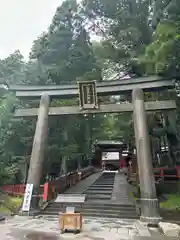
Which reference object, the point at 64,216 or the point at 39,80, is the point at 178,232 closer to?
the point at 64,216

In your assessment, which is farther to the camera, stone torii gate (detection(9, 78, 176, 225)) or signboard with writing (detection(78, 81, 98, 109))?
signboard with writing (detection(78, 81, 98, 109))

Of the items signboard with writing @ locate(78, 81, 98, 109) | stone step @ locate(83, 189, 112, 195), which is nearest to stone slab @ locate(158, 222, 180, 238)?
signboard with writing @ locate(78, 81, 98, 109)

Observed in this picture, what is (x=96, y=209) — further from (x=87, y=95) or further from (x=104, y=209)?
(x=87, y=95)

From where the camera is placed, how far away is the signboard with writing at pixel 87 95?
12.0 meters

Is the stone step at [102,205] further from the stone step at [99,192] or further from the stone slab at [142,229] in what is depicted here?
the stone step at [99,192]

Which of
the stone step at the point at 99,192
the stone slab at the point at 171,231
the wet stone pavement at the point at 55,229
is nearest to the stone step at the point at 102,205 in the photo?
the wet stone pavement at the point at 55,229

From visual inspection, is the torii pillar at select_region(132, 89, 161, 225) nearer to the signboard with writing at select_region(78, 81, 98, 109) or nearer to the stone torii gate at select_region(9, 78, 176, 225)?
the stone torii gate at select_region(9, 78, 176, 225)

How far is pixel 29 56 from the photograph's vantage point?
19906 mm

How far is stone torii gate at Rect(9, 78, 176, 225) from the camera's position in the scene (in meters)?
9.99

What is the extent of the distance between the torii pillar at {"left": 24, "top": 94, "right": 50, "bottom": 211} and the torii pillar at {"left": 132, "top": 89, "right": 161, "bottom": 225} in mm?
4594

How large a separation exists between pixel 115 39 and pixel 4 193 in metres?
12.2

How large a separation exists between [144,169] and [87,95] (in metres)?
4.73

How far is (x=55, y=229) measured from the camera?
8109 mm

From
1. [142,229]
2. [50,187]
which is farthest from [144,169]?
[50,187]
